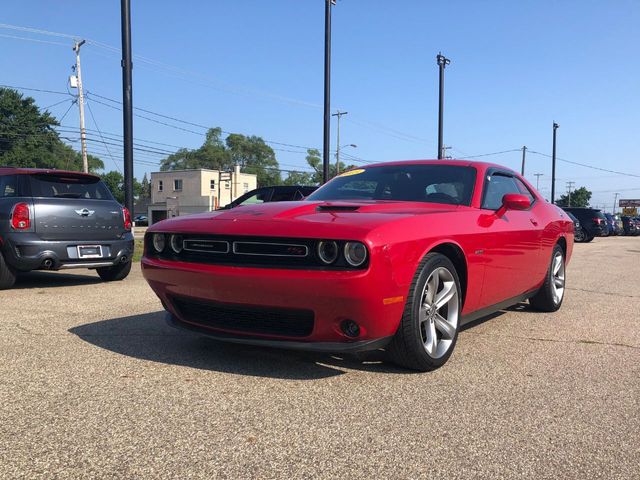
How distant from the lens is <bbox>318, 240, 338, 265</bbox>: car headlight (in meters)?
3.06

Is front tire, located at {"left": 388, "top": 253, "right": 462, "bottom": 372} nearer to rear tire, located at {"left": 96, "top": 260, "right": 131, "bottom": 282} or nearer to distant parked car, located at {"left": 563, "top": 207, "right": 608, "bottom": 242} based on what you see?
rear tire, located at {"left": 96, "top": 260, "right": 131, "bottom": 282}

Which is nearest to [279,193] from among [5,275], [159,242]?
[5,275]

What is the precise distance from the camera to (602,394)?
3141 mm

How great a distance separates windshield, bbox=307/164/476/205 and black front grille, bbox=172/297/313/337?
1.52 meters

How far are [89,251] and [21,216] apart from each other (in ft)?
2.83

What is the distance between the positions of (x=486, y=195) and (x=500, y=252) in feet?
1.77

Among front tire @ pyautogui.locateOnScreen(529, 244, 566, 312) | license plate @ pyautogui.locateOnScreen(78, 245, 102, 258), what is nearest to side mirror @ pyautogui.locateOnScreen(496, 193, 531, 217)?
front tire @ pyautogui.locateOnScreen(529, 244, 566, 312)

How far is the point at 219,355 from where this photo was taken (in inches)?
148

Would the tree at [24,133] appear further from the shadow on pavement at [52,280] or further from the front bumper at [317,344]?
the front bumper at [317,344]

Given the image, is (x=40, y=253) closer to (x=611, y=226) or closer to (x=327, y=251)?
(x=327, y=251)

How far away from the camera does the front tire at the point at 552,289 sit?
Result: 18.3 feet

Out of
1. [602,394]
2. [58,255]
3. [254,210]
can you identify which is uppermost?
[254,210]

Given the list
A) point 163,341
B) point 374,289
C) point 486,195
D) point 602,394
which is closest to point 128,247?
point 163,341

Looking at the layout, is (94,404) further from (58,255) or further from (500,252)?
(58,255)
